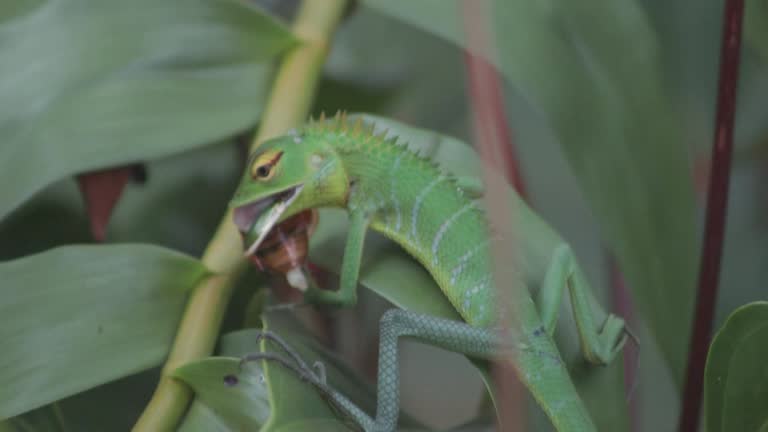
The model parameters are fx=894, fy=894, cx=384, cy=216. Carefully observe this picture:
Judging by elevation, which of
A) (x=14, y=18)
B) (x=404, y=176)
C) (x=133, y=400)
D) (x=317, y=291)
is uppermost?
(x=14, y=18)

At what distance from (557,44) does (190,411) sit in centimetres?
75

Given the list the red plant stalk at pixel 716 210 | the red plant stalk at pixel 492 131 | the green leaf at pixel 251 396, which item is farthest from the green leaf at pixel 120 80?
the red plant stalk at pixel 492 131

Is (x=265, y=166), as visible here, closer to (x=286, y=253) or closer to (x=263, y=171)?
(x=263, y=171)

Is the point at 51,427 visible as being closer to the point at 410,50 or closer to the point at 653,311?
the point at 653,311

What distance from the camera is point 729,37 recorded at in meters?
0.98

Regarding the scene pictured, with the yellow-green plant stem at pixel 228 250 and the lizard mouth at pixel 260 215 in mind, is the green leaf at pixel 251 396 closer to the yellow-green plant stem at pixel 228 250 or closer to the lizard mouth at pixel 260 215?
the yellow-green plant stem at pixel 228 250

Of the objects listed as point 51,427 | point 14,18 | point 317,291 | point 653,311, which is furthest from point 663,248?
point 14,18

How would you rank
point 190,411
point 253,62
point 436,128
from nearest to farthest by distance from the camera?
1. point 190,411
2. point 253,62
3. point 436,128

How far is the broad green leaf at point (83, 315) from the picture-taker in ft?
3.10

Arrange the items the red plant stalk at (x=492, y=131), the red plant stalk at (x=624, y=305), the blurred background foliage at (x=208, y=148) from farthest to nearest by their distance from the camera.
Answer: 1. the red plant stalk at (x=624, y=305)
2. the blurred background foliage at (x=208, y=148)
3. the red plant stalk at (x=492, y=131)

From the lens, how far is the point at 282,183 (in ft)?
3.82

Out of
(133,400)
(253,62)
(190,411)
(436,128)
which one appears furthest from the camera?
(436,128)

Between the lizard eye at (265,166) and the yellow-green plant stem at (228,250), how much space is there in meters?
0.09

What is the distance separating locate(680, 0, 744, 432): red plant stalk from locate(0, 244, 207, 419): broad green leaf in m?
0.60
